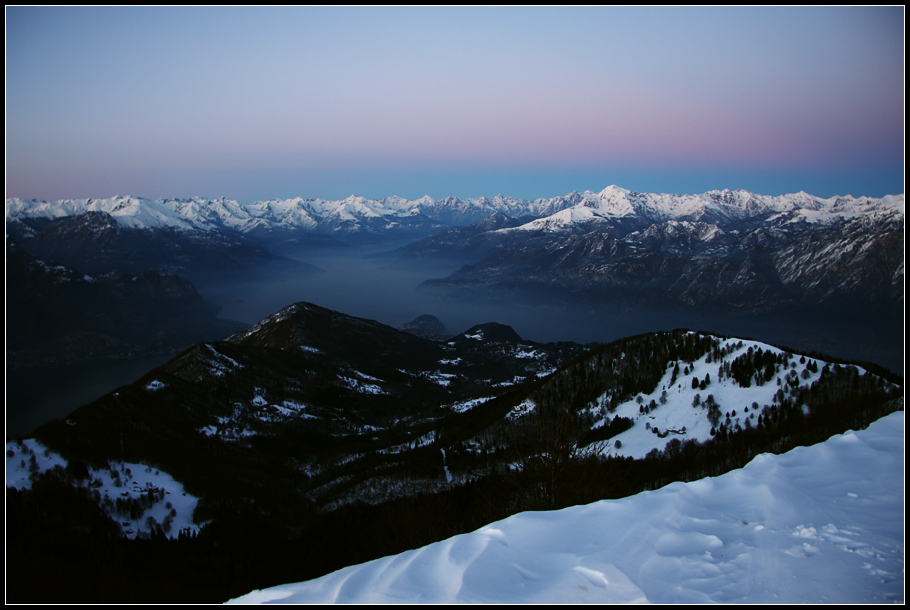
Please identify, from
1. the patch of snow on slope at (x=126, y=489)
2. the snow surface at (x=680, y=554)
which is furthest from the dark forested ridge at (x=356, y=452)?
the snow surface at (x=680, y=554)

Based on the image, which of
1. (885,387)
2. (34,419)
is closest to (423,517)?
(885,387)

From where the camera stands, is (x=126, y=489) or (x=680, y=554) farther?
(x=126, y=489)

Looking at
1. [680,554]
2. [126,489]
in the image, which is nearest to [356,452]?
[126,489]

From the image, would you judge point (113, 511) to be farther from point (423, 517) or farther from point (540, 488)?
point (540, 488)

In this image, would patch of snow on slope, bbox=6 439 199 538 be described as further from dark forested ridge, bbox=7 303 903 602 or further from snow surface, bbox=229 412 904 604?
snow surface, bbox=229 412 904 604

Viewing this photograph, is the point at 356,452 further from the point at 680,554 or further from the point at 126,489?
the point at 680,554

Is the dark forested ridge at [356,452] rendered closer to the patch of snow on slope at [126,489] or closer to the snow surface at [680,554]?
the patch of snow on slope at [126,489]
